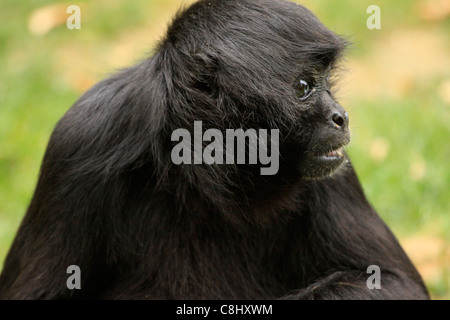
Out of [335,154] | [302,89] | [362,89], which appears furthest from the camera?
[362,89]

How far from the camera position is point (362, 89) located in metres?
11.1

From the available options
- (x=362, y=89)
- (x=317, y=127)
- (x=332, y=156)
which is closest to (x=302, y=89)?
(x=317, y=127)

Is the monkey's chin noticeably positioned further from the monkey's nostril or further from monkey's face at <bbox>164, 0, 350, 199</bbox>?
the monkey's nostril

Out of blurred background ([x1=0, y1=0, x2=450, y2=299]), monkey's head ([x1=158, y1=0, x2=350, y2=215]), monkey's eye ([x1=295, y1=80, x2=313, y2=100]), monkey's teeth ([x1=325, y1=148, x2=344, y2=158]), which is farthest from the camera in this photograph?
blurred background ([x1=0, y1=0, x2=450, y2=299])

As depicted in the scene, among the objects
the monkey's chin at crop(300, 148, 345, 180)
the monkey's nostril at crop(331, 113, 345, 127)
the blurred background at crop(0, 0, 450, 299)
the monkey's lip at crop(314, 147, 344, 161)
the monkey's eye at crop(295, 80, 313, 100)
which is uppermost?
the blurred background at crop(0, 0, 450, 299)

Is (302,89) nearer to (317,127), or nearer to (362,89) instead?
(317,127)

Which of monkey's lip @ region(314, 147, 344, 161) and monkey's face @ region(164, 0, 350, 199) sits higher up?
monkey's face @ region(164, 0, 350, 199)

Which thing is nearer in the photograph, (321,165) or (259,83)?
(259,83)

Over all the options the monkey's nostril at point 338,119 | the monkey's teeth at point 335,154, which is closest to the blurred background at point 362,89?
the monkey's teeth at point 335,154

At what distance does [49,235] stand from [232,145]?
1.44 metres

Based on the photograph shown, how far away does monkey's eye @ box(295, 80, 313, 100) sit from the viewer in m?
5.38

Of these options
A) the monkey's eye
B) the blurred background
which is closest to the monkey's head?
the monkey's eye

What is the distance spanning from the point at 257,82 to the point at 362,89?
6.10m
